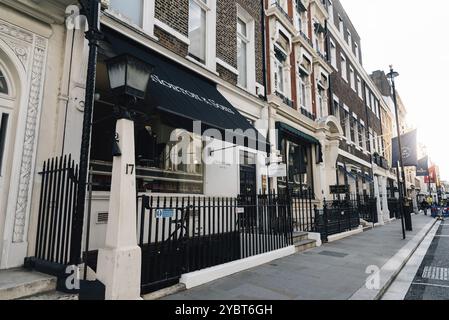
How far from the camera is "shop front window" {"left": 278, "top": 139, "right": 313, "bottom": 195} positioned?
14000 mm

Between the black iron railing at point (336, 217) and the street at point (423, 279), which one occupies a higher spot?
the black iron railing at point (336, 217)

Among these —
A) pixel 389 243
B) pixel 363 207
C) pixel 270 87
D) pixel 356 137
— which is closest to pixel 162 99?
pixel 270 87

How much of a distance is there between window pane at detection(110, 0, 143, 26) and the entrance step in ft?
19.1

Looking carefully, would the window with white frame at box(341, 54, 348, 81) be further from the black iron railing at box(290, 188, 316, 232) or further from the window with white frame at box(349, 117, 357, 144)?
the black iron railing at box(290, 188, 316, 232)

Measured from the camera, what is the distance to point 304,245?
359 inches

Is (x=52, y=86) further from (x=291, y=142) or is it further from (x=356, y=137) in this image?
(x=356, y=137)

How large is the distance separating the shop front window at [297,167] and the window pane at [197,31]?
620 cm

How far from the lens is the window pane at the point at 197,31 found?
9320 millimetres

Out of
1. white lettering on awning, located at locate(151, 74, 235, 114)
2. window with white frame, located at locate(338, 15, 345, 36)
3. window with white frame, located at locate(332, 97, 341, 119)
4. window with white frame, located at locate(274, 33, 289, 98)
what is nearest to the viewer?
white lettering on awning, located at locate(151, 74, 235, 114)

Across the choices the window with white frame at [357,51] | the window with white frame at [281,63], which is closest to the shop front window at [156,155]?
the window with white frame at [281,63]

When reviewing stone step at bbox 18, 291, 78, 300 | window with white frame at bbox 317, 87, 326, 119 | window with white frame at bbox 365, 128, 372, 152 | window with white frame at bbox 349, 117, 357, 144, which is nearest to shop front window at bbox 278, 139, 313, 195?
window with white frame at bbox 317, 87, 326, 119

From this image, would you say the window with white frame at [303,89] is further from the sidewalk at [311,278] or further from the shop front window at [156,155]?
the sidewalk at [311,278]

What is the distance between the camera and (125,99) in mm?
4270
